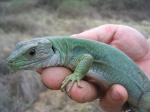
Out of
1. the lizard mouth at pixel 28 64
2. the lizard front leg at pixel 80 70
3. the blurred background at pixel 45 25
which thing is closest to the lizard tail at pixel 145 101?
the lizard front leg at pixel 80 70

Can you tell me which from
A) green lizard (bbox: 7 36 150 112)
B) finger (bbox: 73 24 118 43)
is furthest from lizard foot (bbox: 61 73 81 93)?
finger (bbox: 73 24 118 43)

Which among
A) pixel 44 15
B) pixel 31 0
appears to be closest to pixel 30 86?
pixel 44 15

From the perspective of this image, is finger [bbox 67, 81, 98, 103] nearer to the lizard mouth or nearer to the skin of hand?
the skin of hand

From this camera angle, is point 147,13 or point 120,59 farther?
point 147,13

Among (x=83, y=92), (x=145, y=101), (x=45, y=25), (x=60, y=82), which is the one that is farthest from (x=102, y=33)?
(x=45, y=25)

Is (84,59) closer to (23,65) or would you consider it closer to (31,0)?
(23,65)

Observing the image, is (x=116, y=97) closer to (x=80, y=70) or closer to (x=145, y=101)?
(x=145, y=101)

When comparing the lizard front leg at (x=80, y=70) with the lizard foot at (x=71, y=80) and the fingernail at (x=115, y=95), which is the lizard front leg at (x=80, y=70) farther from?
the fingernail at (x=115, y=95)
